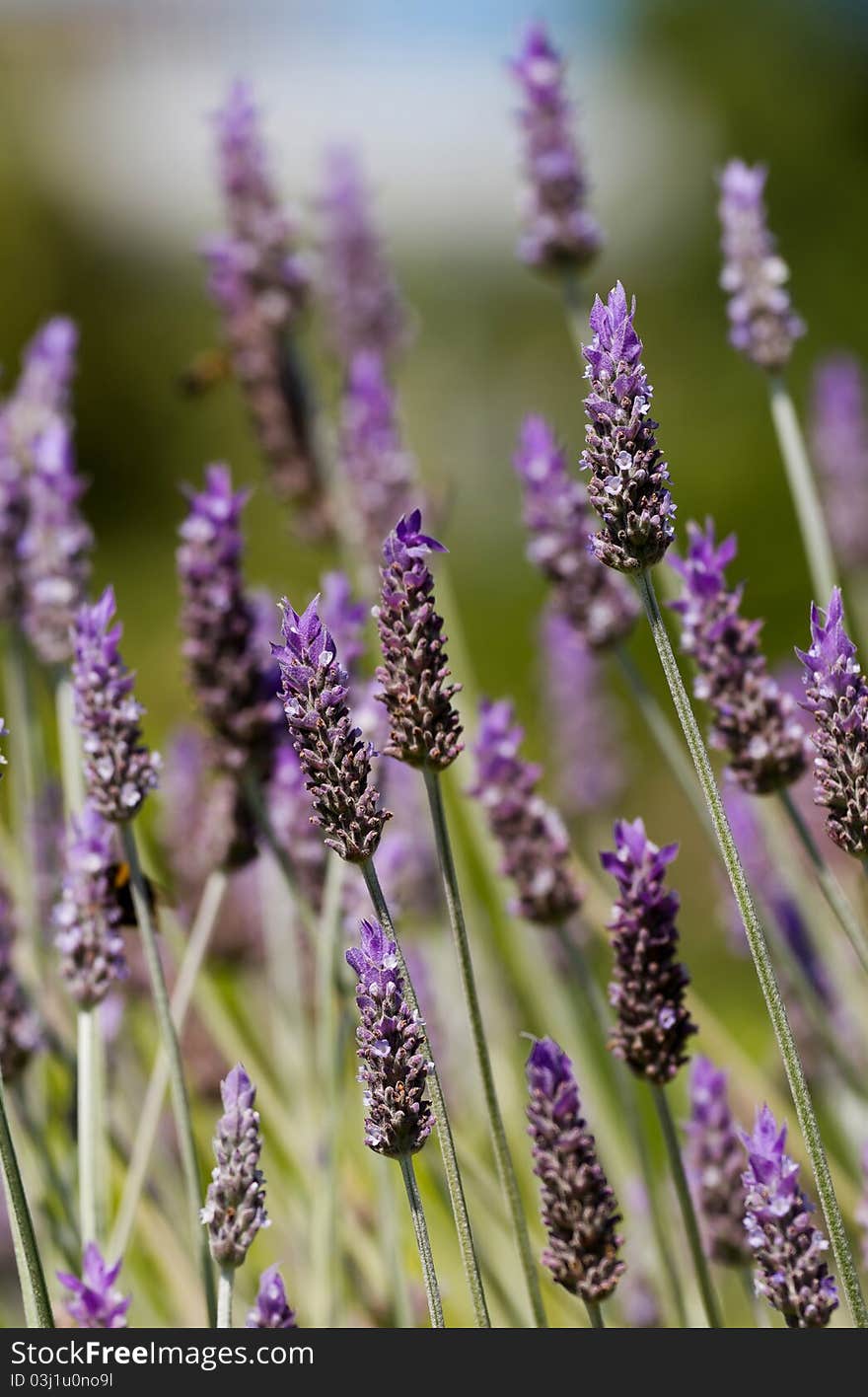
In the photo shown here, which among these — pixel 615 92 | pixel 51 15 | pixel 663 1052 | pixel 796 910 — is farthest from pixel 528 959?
pixel 51 15

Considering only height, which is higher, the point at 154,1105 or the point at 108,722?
the point at 108,722

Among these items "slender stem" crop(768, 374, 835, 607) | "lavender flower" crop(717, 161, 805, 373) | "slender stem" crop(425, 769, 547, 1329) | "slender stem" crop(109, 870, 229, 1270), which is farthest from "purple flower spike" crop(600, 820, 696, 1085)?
"lavender flower" crop(717, 161, 805, 373)

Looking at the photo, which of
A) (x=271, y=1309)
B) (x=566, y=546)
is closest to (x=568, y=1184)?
(x=271, y=1309)

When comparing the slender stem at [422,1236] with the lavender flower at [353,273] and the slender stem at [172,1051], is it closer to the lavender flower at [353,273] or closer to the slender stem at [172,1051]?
the slender stem at [172,1051]

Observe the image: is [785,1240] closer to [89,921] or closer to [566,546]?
[89,921]

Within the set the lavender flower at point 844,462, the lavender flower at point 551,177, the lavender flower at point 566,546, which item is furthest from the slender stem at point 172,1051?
the lavender flower at point 844,462

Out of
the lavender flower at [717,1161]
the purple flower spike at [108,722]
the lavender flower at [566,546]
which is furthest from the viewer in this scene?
the lavender flower at [566,546]

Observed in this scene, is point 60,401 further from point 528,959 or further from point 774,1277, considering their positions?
point 774,1277
